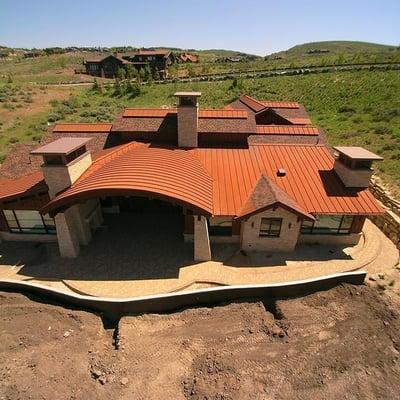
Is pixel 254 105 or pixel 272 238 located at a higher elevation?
pixel 254 105

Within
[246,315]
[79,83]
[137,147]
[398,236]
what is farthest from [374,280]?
[79,83]

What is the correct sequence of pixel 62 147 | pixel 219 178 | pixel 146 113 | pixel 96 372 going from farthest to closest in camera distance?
pixel 146 113, pixel 219 178, pixel 62 147, pixel 96 372

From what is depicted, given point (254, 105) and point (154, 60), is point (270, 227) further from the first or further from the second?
point (154, 60)

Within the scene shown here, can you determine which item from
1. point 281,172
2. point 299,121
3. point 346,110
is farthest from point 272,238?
point 346,110

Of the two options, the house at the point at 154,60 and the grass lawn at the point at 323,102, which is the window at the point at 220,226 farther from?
the house at the point at 154,60

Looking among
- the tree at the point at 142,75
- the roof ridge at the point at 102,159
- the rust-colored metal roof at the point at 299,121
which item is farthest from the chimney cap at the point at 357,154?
the tree at the point at 142,75
